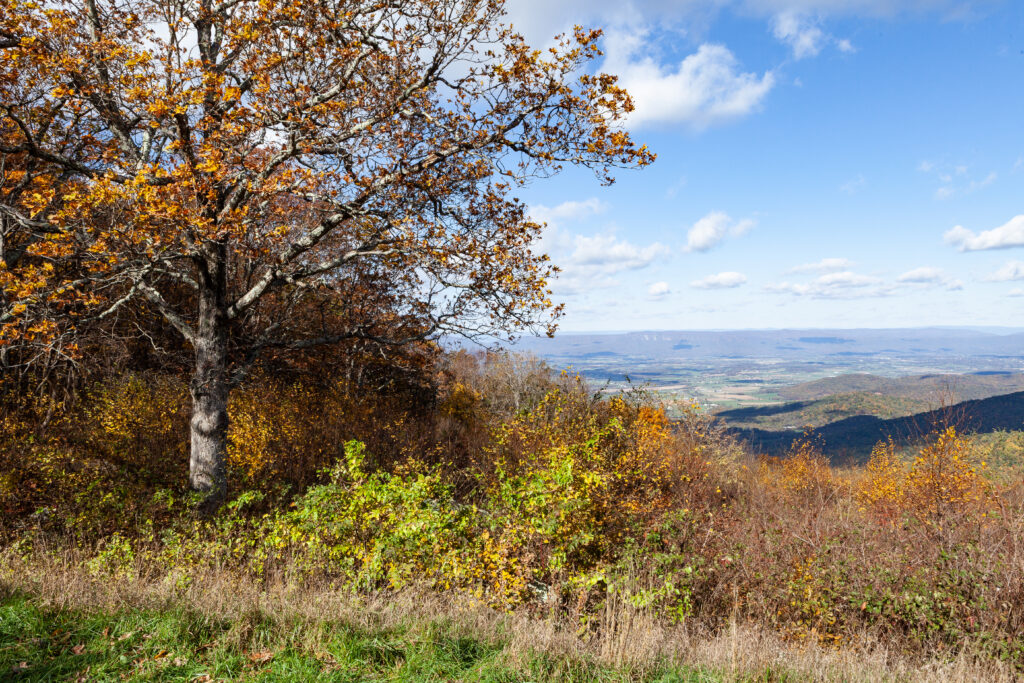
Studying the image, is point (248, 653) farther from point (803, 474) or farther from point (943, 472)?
point (803, 474)

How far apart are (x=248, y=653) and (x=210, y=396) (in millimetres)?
7336

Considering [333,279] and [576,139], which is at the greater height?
[576,139]

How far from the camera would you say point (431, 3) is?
30.4 ft

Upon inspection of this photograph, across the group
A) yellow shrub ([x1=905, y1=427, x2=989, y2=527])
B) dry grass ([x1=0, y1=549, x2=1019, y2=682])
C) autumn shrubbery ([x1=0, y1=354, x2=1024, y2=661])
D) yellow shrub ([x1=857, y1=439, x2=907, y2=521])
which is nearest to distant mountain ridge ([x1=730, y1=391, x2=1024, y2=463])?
yellow shrub ([x1=857, y1=439, x2=907, y2=521])

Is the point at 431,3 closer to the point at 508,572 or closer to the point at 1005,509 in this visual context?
the point at 508,572

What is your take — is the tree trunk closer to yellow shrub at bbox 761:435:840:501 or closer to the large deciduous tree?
the large deciduous tree

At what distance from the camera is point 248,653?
454 cm

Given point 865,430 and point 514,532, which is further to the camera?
point 865,430

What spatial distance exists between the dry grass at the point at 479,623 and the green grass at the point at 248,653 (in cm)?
7

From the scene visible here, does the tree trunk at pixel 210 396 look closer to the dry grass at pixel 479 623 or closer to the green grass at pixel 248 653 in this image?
the dry grass at pixel 479 623

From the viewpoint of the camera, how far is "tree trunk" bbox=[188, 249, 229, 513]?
407 inches

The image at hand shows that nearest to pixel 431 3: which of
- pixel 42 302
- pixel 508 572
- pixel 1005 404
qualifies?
pixel 42 302

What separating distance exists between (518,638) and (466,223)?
761 centimetres

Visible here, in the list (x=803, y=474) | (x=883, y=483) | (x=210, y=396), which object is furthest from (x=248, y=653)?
(x=803, y=474)
